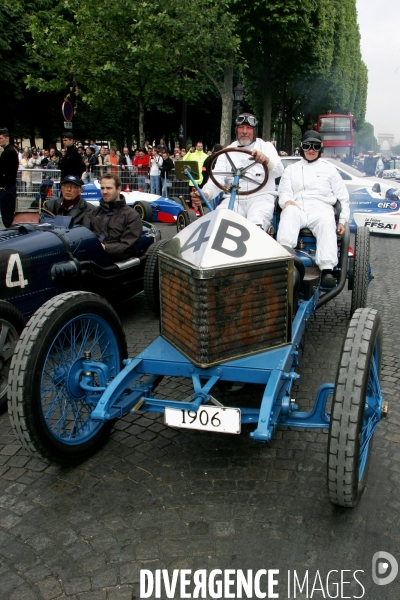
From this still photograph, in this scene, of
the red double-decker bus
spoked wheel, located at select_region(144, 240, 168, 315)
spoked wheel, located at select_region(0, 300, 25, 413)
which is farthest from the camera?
the red double-decker bus

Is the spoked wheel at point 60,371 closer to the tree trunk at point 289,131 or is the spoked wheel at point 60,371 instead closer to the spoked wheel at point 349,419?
the spoked wheel at point 349,419

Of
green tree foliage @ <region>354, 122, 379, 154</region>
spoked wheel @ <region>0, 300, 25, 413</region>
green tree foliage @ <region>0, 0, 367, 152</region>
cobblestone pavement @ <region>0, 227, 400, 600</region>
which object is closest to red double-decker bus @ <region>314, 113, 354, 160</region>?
green tree foliage @ <region>0, 0, 367, 152</region>

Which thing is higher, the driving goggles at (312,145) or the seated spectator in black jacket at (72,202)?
the driving goggles at (312,145)

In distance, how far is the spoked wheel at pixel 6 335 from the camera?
4.07 meters

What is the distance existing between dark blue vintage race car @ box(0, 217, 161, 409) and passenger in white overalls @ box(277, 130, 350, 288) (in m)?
1.72

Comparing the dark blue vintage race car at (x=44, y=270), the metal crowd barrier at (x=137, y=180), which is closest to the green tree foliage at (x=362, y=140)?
the metal crowd barrier at (x=137, y=180)

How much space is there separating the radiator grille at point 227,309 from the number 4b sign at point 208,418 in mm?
350

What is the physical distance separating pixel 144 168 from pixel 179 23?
510 cm

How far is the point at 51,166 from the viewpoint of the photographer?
18516mm

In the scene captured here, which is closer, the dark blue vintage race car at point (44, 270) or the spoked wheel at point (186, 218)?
the dark blue vintage race car at point (44, 270)

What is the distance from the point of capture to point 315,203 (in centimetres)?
560

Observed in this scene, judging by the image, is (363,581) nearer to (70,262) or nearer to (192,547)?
(192,547)

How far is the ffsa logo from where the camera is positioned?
8.18 ft

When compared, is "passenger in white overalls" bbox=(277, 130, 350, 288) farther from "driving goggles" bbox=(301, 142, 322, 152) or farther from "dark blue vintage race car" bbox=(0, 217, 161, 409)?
"dark blue vintage race car" bbox=(0, 217, 161, 409)
